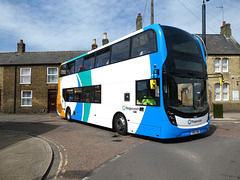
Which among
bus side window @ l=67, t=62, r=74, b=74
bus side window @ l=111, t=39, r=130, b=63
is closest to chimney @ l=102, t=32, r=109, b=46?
bus side window @ l=67, t=62, r=74, b=74

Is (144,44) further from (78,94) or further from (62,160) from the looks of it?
(78,94)

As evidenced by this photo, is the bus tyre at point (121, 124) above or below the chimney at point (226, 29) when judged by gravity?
below

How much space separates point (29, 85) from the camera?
21344 millimetres

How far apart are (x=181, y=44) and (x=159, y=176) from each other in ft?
15.3

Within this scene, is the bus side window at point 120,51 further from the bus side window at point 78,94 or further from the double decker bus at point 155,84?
the bus side window at point 78,94

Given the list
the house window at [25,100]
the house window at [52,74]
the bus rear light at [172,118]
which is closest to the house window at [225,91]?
the bus rear light at [172,118]

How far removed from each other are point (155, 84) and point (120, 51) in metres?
2.77

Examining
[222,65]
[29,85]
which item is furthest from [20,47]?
[222,65]

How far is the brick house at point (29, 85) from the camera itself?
69.1 ft

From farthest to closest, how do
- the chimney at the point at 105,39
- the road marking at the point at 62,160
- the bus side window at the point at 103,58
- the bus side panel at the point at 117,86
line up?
the chimney at the point at 105,39
the bus side window at the point at 103,58
the bus side panel at the point at 117,86
the road marking at the point at 62,160

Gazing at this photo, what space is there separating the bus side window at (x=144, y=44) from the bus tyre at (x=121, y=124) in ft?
8.73

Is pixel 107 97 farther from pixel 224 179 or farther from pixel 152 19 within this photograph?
pixel 152 19

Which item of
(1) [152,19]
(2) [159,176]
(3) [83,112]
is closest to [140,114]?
(2) [159,176]

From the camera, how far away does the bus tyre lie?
24.7 feet
